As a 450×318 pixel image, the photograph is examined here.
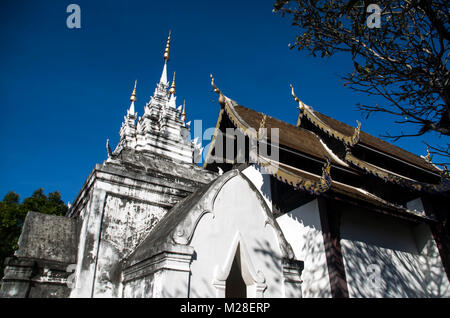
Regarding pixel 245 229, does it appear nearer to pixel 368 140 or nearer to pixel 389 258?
pixel 389 258

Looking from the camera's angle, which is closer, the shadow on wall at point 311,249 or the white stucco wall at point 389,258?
the shadow on wall at point 311,249

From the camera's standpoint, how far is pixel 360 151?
907cm

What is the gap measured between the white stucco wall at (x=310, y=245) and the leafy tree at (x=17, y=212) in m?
20.9

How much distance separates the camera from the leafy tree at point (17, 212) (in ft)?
78.7

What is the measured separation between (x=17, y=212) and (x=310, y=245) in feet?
87.4

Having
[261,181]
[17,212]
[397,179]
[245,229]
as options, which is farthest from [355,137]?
[17,212]

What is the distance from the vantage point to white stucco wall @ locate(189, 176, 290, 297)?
483 centimetres

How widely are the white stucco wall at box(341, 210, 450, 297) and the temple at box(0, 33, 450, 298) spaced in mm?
29

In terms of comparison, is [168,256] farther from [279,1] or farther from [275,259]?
[279,1]

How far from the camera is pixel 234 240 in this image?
5254mm

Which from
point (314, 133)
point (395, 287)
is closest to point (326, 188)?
point (395, 287)

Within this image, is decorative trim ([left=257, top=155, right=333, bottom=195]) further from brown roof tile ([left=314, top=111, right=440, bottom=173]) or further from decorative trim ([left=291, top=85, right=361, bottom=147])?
brown roof tile ([left=314, top=111, right=440, bottom=173])

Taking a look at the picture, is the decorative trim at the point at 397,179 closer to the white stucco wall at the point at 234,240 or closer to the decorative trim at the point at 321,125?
the decorative trim at the point at 321,125

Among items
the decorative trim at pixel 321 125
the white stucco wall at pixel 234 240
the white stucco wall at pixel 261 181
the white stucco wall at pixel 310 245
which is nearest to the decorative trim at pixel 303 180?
the white stucco wall at pixel 310 245
